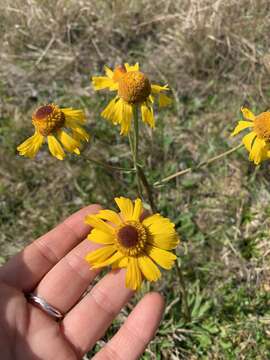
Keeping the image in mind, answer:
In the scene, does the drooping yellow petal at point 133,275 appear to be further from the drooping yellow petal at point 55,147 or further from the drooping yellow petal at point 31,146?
the drooping yellow petal at point 31,146

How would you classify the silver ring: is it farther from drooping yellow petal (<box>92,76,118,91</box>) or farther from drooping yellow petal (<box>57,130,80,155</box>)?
drooping yellow petal (<box>92,76,118,91</box>)

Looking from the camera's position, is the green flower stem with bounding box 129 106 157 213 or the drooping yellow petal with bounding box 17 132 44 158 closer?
the green flower stem with bounding box 129 106 157 213

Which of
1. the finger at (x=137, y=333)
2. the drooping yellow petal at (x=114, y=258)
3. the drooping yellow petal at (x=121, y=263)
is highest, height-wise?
the drooping yellow petal at (x=114, y=258)

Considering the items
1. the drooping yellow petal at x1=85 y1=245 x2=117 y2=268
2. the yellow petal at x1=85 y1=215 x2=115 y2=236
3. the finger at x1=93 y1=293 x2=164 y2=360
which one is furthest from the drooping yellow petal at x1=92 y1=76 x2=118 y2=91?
the finger at x1=93 y1=293 x2=164 y2=360

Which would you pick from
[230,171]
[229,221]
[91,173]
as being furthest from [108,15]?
[229,221]

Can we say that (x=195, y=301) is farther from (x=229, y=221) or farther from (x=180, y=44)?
(x=180, y=44)

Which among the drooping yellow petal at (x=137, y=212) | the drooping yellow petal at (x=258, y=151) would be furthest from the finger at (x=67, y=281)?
the drooping yellow petal at (x=258, y=151)

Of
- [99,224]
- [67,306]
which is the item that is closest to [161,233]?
[99,224]
